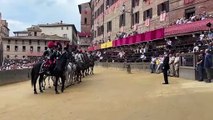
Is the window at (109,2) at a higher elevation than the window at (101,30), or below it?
higher

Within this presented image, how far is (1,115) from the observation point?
1538cm

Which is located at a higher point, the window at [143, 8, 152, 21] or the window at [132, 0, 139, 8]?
the window at [132, 0, 139, 8]

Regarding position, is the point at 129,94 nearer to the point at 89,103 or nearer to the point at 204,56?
the point at 89,103

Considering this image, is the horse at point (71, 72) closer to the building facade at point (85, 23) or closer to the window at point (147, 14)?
the window at point (147, 14)

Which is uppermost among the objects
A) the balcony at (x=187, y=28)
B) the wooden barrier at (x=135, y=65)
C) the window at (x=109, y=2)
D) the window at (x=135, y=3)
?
the window at (x=109, y=2)

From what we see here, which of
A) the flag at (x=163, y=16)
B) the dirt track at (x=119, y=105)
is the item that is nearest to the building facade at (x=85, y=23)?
the flag at (x=163, y=16)

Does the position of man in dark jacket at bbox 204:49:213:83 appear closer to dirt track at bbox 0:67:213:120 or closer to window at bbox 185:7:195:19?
dirt track at bbox 0:67:213:120

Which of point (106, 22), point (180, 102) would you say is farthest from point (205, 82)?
point (106, 22)

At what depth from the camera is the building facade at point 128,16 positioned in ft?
146

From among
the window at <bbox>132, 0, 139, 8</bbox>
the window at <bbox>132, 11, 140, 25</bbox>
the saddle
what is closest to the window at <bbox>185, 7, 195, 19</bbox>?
the window at <bbox>132, 11, 140, 25</bbox>

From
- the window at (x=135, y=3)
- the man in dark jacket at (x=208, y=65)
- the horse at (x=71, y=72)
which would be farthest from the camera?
the window at (x=135, y=3)

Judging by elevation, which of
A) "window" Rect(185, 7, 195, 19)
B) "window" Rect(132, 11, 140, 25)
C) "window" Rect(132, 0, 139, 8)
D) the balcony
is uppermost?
"window" Rect(132, 0, 139, 8)

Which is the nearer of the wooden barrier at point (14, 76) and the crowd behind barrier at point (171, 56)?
the crowd behind barrier at point (171, 56)

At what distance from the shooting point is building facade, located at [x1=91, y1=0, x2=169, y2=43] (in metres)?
44.4
